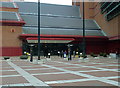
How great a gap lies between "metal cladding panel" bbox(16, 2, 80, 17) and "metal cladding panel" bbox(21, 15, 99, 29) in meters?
3.03

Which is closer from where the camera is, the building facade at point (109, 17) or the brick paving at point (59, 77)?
the brick paving at point (59, 77)

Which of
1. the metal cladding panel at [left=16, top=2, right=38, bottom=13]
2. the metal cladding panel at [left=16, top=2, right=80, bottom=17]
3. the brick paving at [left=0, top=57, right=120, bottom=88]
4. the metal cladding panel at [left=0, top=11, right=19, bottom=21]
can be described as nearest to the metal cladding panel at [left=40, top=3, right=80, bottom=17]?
the metal cladding panel at [left=16, top=2, right=80, bottom=17]

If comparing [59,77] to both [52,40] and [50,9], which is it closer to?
[52,40]

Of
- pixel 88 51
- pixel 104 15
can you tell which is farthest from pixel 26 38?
pixel 104 15

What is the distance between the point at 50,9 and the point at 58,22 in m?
8.09

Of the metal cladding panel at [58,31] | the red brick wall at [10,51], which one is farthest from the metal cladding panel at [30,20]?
the red brick wall at [10,51]

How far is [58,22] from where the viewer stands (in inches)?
1984

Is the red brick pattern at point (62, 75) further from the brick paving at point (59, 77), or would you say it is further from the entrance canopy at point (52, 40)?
the entrance canopy at point (52, 40)

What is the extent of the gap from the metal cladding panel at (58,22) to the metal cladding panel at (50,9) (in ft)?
9.95

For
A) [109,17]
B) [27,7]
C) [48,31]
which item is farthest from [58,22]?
[109,17]

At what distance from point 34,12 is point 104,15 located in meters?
19.3

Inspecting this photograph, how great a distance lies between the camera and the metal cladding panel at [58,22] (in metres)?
47.9

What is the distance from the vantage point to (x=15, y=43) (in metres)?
41.4

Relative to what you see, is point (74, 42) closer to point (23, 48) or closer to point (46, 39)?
point (46, 39)
